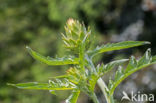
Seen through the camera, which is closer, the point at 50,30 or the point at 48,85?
the point at 48,85

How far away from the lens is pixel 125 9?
345cm

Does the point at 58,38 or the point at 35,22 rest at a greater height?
the point at 35,22

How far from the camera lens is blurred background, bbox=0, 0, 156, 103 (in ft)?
9.87

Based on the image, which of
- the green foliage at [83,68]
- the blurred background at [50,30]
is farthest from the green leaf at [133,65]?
the blurred background at [50,30]

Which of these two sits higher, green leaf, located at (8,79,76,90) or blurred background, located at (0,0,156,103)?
blurred background, located at (0,0,156,103)

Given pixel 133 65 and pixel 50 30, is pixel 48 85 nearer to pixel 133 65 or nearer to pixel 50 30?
pixel 133 65

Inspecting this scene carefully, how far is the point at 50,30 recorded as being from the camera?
386 cm

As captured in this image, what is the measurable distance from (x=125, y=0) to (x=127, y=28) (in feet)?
1.40

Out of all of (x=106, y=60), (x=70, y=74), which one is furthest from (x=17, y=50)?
(x=70, y=74)

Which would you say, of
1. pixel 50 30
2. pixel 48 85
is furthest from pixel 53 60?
pixel 50 30

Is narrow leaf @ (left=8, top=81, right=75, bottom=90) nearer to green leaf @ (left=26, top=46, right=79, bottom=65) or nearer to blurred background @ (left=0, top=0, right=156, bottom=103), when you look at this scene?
green leaf @ (left=26, top=46, right=79, bottom=65)

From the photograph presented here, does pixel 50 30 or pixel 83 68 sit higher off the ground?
pixel 50 30

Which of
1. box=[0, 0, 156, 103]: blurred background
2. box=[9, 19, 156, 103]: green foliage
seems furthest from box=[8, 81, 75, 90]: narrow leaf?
box=[0, 0, 156, 103]: blurred background

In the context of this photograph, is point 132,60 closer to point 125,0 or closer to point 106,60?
point 106,60
